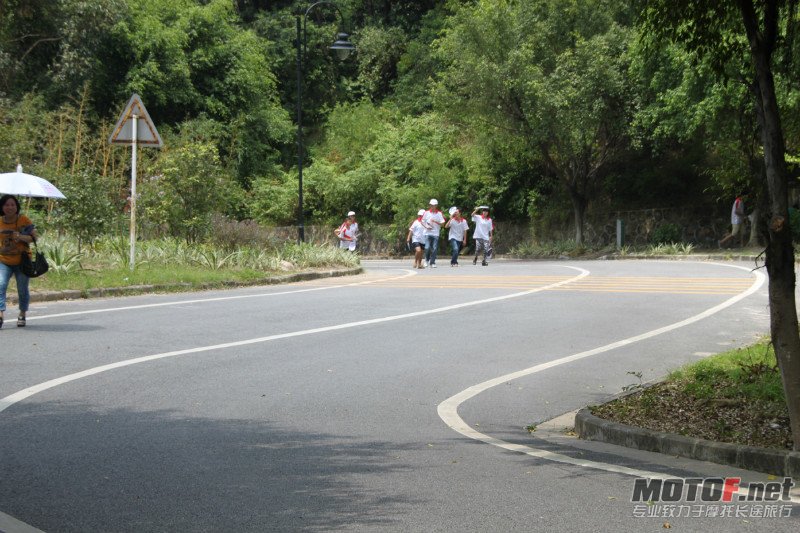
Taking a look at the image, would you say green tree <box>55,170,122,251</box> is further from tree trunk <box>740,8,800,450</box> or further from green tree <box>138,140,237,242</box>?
tree trunk <box>740,8,800,450</box>

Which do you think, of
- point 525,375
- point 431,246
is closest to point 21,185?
point 525,375

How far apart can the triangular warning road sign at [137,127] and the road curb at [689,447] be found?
544 inches

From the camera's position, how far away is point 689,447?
653 centimetres

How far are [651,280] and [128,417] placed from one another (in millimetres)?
15102

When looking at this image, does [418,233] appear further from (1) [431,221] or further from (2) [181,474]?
(2) [181,474]

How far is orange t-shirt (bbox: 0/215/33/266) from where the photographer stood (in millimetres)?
12961

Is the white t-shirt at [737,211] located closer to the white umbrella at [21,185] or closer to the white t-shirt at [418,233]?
the white t-shirt at [418,233]

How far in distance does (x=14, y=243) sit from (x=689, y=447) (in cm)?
954

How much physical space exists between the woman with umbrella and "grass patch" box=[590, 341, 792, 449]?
8212 millimetres

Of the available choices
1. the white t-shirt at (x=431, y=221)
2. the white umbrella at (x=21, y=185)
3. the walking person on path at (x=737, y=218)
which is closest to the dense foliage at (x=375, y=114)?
the walking person on path at (x=737, y=218)

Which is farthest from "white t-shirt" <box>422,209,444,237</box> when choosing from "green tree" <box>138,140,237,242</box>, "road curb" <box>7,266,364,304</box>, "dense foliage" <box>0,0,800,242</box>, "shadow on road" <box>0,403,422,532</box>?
"shadow on road" <box>0,403,422,532</box>

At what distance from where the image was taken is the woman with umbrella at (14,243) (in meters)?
12.9

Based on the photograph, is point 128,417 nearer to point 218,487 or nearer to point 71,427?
point 71,427

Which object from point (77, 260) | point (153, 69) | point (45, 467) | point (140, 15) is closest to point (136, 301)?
point (77, 260)
